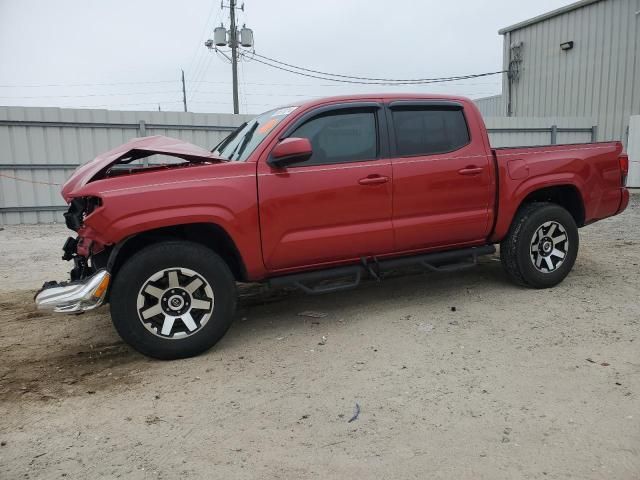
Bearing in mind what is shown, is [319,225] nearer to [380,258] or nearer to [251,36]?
[380,258]

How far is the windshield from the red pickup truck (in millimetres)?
25

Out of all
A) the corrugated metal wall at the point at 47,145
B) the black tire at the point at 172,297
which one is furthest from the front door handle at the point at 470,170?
the corrugated metal wall at the point at 47,145

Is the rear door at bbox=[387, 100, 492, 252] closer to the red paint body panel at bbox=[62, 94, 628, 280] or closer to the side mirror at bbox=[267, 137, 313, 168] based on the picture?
the red paint body panel at bbox=[62, 94, 628, 280]

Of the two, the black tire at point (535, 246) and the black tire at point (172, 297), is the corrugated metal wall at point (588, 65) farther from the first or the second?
the black tire at point (172, 297)

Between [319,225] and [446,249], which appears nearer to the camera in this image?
[319,225]

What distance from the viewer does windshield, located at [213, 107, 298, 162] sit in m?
4.18

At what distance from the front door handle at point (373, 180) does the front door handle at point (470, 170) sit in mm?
793

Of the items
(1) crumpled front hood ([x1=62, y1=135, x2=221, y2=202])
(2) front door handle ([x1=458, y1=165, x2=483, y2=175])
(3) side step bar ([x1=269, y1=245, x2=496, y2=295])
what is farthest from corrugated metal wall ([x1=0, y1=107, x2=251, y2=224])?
(2) front door handle ([x1=458, y1=165, x2=483, y2=175])

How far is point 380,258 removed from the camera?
4.43m

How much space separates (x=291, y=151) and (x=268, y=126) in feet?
2.12

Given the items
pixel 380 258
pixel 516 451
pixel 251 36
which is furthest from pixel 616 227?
pixel 251 36

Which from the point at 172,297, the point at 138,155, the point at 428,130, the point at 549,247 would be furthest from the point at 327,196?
the point at 549,247

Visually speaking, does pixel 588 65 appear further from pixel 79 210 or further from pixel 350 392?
pixel 79 210

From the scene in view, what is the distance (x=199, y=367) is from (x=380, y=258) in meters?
1.78
